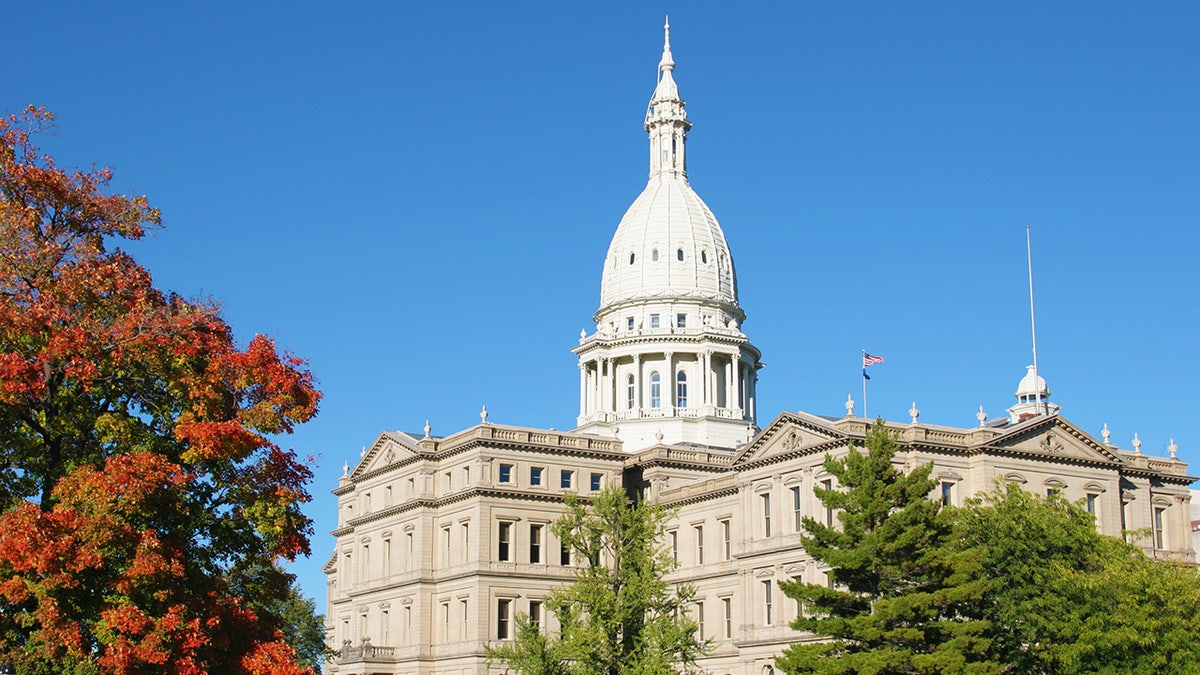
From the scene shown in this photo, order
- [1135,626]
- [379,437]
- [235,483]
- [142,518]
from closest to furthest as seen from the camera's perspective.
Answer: [142,518] → [235,483] → [1135,626] → [379,437]

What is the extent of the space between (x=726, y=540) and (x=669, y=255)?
34399 mm

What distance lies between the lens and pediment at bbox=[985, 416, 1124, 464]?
79312 millimetres

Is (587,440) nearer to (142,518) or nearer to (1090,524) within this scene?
(1090,524)

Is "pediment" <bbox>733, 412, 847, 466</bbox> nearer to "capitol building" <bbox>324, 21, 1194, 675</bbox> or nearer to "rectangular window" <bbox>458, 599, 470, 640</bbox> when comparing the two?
"capitol building" <bbox>324, 21, 1194, 675</bbox>

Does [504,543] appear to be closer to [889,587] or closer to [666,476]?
[666,476]

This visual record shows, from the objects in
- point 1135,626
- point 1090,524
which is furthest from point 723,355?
point 1135,626

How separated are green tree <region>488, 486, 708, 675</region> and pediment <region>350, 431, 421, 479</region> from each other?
37.7 meters

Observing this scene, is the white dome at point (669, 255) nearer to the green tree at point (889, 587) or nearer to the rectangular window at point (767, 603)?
the rectangular window at point (767, 603)

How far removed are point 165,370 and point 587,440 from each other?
66094mm

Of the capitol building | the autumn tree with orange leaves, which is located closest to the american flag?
the capitol building

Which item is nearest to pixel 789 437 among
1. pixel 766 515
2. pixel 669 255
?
pixel 766 515

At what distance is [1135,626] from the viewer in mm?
58656

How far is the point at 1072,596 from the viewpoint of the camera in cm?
6178

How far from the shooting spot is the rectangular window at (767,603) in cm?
8186
